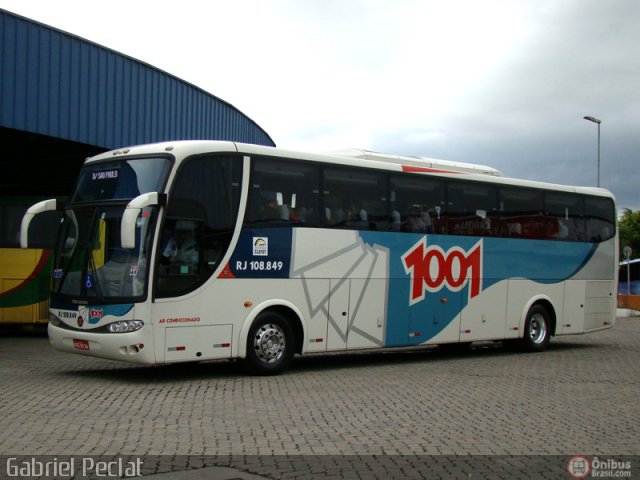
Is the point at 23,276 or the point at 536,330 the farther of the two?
the point at 23,276

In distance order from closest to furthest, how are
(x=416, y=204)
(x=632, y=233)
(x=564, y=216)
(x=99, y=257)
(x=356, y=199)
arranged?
(x=99, y=257) < (x=356, y=199) < (x=416, y=204) < (x=564, y=216) < (x=632, y=233)

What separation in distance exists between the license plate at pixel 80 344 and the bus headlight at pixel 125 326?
0.53 meters

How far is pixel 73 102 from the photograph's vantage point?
20.5 m

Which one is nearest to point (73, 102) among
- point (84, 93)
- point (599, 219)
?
point (84, 93)

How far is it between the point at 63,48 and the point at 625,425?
51.3 ft

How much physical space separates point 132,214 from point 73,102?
404 inches

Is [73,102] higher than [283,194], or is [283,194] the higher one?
[73,102]

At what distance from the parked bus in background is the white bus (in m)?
7.61

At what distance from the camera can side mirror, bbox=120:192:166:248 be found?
11.2 m

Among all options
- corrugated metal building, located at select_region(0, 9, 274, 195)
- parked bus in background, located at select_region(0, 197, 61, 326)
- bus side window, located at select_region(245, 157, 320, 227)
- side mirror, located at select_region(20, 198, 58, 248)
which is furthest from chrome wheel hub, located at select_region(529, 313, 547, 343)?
parked bus in background, located at select_region(0, 197, 61, 326)

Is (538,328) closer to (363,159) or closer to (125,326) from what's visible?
(363,159)

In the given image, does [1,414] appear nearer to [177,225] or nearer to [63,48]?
[177,225]

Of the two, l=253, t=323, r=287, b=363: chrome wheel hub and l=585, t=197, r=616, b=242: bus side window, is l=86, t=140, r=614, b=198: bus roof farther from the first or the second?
l=253, t=323, r=287, b=363: chrome wheel hub

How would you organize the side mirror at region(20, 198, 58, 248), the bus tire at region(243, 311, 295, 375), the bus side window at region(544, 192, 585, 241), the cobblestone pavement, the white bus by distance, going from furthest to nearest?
the bus side window at region(544, 192, 585, 241), the bus tire at region(243, 311, 295, 375), the side mirror at region(20, 198, 58, 248), the white bus, the cobblestone pavement
